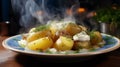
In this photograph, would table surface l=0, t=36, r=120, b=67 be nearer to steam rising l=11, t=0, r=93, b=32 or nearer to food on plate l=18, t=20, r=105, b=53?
food on plate l=18, t=20, r=105, b=53

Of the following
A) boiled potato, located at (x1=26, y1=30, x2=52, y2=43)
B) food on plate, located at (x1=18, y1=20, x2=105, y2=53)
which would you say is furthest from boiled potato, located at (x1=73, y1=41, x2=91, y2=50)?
boiled potato, located at (x1=26, y1=30, x2=52, y2=43)

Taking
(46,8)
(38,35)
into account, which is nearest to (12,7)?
(46,8)

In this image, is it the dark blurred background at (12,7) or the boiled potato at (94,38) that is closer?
the boiled potato at (94,38)

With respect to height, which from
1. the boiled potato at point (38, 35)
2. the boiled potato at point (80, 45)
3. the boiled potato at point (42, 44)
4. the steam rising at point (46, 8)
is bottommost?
the steam rising at point (46, 8)

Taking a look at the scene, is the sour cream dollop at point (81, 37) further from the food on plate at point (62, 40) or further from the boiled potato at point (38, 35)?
the boiled potato at point (38, 35)

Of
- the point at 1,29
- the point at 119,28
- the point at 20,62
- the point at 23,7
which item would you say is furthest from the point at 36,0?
the point at 20,62

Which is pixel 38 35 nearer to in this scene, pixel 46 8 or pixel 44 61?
pixel 44 61

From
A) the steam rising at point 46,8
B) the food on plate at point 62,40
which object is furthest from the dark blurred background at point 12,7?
the food on plate at point 62,40
